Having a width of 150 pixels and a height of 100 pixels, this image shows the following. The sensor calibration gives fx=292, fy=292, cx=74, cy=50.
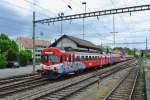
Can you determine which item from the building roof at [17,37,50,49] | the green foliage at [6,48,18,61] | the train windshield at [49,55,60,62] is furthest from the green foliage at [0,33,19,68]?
the building roof at [17,37,50,49]

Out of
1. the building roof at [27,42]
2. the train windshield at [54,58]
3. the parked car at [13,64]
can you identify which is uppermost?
the building roof at [27,42]

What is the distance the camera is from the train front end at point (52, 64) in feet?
85.6

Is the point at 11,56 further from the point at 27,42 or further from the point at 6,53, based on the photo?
the point at 27,42

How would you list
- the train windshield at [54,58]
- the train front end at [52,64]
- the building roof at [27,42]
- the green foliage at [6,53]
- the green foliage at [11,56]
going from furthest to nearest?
the building roof at [27,42] < the green foliage at [11,56] < the green foliage at [6,53] < the train windshield at [54,58] < the train front end at [52,64]

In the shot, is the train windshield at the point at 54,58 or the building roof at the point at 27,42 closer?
the train windshield at the point at 54,58

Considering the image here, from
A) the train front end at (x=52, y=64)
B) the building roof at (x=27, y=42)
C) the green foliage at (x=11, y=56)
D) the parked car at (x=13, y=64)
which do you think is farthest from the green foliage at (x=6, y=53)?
the building roof at (x=27, y=42)

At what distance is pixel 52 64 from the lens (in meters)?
26.3

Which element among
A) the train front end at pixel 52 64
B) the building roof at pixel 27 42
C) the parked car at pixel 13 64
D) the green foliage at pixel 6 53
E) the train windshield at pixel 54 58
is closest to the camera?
the train front end at pixel 52 64

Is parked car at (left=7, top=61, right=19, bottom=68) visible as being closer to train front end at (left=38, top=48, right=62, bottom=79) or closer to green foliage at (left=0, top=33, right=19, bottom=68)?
green foliage at (left=0, top=33, right=19, bottom=68)

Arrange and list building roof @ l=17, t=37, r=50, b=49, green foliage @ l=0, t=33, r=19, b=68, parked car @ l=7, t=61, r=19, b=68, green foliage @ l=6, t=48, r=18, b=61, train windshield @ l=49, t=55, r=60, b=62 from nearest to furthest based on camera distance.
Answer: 1. train windshield @ l=49, t=55, r=60, b=62
2. parked car @ l=7, t=61, r=19, b=68
3. green foliage @ l=0, t=33, r=19, b=68
4. green foliage @ l=6, t=48, r=18, b=61
5. building roof @ l=17, t=37, r=50, b=49

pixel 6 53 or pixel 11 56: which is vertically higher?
pixel 6 53

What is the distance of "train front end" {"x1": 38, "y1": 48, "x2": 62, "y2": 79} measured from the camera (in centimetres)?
2608

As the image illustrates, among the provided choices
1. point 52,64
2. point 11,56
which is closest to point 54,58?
point 52,64

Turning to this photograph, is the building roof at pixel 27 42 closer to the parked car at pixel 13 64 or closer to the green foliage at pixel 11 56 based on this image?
the green foliage at pixel 11 56
